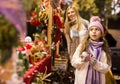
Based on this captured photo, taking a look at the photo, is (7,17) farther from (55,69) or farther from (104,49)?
(55,69)

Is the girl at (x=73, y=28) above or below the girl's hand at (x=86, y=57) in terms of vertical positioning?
above

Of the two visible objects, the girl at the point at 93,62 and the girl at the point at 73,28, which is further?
the girl at the point at 73,28

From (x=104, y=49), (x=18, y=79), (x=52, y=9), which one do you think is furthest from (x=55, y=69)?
(x=18, y=79)

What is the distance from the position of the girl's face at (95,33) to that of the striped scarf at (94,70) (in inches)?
2.0

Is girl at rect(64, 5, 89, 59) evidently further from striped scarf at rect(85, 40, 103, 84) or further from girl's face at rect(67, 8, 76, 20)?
striped scarf at rect(85, 40, 103, 84)

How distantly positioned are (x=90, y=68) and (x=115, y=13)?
11.8 meters

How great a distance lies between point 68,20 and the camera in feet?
20.8

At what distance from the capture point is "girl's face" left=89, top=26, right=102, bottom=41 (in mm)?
4410

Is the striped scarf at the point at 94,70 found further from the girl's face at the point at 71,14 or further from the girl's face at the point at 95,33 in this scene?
the girl's face at the point at 71,14

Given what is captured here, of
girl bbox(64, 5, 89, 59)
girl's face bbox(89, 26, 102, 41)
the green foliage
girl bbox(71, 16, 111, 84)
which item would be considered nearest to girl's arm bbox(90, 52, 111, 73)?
girl bbox(71, 16, 111, 84)

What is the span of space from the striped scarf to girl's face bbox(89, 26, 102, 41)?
0.05 m

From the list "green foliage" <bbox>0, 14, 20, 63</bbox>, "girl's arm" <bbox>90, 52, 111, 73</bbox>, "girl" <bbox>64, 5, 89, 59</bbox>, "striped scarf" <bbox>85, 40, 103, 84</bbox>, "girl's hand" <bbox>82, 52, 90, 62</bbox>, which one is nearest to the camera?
"green foliage" <bbox>0, 14, 20, 63</bbox>

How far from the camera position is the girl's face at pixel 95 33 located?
4.41 meters

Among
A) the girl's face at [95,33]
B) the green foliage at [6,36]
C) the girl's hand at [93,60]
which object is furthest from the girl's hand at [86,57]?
the green foliage at [6,36]
